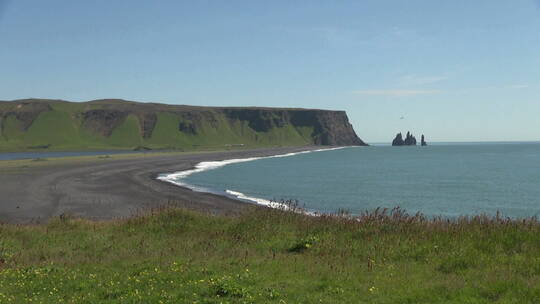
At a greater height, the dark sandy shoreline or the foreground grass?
the foreground grass

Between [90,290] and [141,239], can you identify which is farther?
[141,239]

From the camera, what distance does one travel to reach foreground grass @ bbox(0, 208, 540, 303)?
30.6 feet

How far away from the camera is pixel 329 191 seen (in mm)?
53031

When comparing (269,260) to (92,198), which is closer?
(269,260)

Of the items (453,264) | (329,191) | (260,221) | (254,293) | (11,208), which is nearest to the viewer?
(254,293)

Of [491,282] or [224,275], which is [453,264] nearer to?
[491,282]

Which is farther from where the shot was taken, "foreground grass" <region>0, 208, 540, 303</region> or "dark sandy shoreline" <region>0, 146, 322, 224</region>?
"dark sandy shoreline" <region>0, 146, 322, 224</region>

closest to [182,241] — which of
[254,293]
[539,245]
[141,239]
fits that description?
[141,239]

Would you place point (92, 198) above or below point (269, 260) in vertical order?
below

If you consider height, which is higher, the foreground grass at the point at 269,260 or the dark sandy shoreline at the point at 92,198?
the foreground grass at the point at 269,260

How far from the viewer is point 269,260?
1241 centimetres

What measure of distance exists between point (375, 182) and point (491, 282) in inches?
2241

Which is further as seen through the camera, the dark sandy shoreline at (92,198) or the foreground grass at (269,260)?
the dark sandy shoreline at (92,198)

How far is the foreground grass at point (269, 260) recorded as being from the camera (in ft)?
30.6
